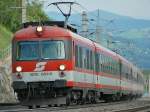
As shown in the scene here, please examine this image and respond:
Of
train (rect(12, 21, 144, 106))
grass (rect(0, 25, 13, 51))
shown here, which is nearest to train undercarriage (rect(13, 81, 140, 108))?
train (rect(12, 21, 144, 106))

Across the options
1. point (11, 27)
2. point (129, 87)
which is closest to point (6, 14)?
point (11, 27)

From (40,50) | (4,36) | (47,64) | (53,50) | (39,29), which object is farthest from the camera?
(4,36)

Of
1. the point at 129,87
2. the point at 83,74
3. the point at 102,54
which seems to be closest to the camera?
the point at 83,74

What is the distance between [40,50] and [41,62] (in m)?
0.59

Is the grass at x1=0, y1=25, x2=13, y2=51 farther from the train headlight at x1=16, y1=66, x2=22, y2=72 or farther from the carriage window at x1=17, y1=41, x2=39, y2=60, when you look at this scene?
the train headlight at x1=16, y1=66, x2=22, y2=72

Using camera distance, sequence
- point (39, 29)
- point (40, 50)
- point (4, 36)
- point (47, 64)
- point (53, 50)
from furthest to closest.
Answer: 1. point (4, 36)
2. point (39, 29)
3. point (40, 50)
4. point (53, 50)
5. point (47, 64)

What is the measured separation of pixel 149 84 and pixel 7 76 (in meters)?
82.1

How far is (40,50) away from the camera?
28.0 m

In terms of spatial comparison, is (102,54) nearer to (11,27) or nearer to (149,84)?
(11,27)

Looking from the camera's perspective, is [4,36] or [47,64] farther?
[4,36]

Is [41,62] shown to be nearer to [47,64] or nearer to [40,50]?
[47,64]

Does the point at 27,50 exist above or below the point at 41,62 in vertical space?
above

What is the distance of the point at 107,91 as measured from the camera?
123 feet

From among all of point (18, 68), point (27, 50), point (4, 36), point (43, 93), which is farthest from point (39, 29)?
A: point (4, 36)
